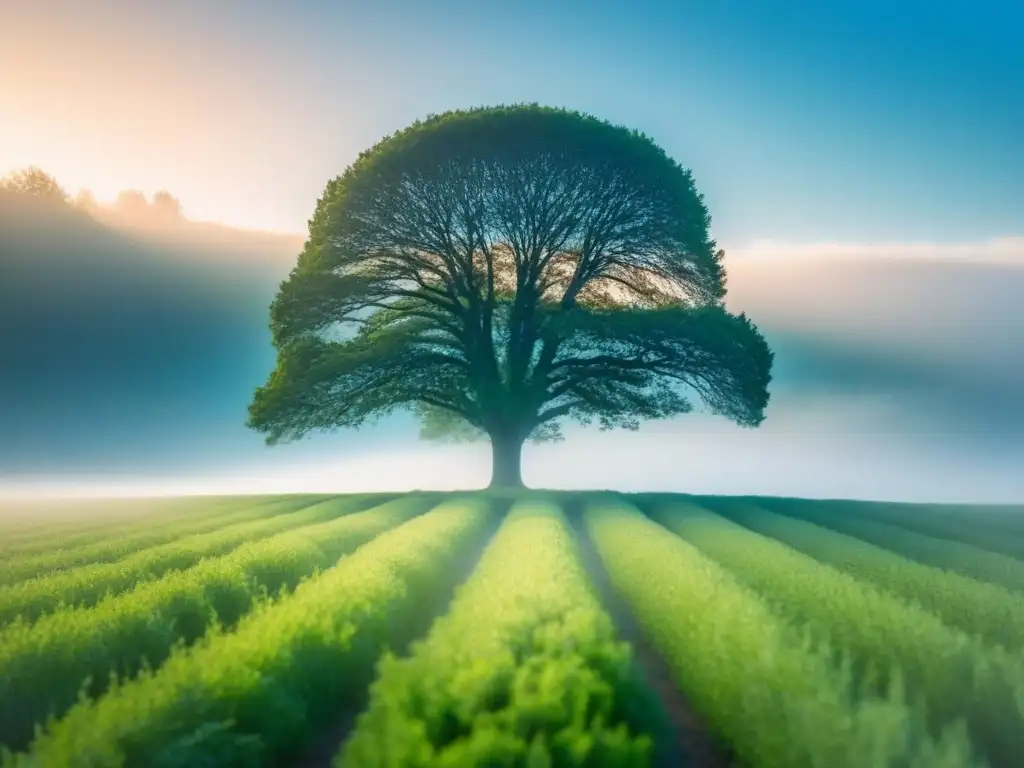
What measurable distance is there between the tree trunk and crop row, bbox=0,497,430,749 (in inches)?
807

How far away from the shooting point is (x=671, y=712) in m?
9.88

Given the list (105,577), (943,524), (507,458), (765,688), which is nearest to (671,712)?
(765,688)

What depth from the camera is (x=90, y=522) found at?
29000 millimetres

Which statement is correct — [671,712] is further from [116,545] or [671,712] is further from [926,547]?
[116,545]

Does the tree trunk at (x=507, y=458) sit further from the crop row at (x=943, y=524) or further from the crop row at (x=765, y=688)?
the crop row at (x=765, y=688)

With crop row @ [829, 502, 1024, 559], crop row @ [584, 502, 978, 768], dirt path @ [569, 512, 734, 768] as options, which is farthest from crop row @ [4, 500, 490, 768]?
crop row @ [829, 502, 1024, 559]

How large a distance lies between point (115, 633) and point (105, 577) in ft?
16.5

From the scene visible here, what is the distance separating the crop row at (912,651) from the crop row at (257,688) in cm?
530

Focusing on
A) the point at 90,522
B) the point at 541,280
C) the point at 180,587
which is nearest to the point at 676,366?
the point at 541,280

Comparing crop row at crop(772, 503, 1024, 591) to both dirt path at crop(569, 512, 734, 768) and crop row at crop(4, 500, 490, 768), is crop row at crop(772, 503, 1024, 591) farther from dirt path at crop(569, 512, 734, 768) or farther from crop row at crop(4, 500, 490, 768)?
crop row at crop(4, 500, 490, 768)

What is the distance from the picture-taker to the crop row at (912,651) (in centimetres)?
768

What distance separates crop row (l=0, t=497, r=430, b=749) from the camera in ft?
30.1

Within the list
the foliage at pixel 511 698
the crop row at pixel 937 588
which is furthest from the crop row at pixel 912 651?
the foliage at pixel 511 698

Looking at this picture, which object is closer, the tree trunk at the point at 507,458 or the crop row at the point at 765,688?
the crop row at the point at 765,688
